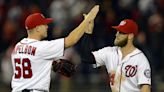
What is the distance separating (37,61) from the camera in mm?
10266

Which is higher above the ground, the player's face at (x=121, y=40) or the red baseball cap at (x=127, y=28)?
the red baseball cap at (x=127, y=28)

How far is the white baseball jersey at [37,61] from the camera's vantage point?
10.3m

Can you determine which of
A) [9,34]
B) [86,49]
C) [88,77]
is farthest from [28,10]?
[86,49]

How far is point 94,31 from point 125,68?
23.8 ft

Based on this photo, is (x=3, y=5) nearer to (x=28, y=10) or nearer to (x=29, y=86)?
(x=28, y=10)

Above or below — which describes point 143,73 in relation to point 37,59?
below

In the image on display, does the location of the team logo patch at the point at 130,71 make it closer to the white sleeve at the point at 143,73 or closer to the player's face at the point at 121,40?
the white sleeve at the point at 143,73

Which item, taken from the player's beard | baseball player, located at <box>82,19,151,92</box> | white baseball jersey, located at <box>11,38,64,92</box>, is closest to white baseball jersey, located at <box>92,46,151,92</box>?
baseball player, located at <box>82,19,151,92</box>

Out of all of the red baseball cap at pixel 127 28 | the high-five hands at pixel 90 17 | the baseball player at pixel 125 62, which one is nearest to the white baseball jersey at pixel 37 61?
the high-five hands at pixel 90 17

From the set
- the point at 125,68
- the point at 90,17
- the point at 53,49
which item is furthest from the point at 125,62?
the point at 53,49

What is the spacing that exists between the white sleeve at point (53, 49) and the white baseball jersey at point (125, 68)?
0.99m

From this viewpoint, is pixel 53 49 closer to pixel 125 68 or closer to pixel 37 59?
pixel 37 59

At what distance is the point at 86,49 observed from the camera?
36.5ft

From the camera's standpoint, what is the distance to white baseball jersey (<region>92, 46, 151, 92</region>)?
10734mm
